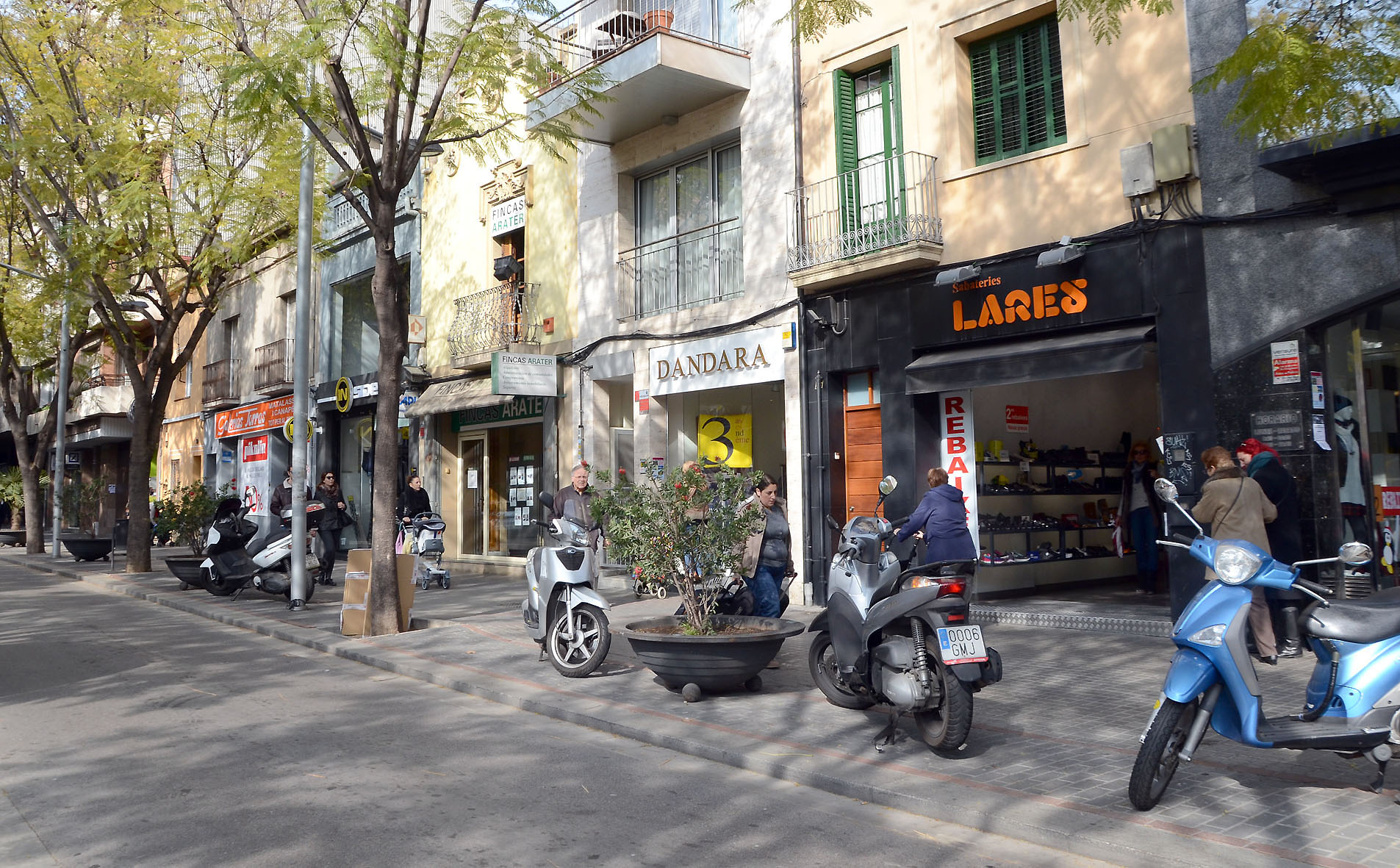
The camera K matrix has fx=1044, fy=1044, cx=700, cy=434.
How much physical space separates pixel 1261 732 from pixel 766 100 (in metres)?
11.3

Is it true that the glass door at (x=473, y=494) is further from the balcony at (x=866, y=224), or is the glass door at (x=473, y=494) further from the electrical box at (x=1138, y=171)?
the electrical box at (x=1138, y=171)

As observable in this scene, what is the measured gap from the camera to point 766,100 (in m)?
14.4

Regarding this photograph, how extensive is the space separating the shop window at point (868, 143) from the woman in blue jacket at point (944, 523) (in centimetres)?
444

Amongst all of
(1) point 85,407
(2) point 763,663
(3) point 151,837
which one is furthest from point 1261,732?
(1) point 85,407

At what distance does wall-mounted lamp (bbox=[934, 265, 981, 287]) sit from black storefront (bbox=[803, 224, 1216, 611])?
0.02 metres

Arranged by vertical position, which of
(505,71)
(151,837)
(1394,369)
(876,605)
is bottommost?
(151,837)

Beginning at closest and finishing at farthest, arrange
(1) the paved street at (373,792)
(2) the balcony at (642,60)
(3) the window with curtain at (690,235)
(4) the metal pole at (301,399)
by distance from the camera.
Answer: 1. (1) the paved street at (373,792)
2. (4) the metal pole at (301,399)
3. (2) the balcony at (642,60)
4. (3) the window with curtain at (690,235)

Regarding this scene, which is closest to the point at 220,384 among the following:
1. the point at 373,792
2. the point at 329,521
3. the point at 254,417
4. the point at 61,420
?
the point at 254,417

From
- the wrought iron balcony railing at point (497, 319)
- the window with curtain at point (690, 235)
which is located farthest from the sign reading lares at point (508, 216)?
the window with curtain at point (690, 235)

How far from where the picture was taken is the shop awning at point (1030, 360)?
1043cm

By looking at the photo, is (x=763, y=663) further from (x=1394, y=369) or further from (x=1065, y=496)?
(x=1065, y=496)

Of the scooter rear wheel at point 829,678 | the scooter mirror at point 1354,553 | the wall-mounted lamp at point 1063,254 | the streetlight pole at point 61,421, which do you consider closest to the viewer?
the scooter mirror at point 1354,553

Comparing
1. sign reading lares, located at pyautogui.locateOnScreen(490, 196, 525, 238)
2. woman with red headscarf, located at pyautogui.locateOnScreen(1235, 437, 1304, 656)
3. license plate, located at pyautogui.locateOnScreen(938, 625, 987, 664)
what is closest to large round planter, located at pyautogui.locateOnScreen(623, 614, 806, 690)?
license plate, located at pyautogui.locateOnScreen(938, 625, 987, 664)

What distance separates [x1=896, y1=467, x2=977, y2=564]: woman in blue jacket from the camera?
9328 millimetres
